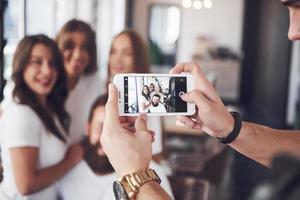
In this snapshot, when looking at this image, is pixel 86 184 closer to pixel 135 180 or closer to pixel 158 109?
pixel 158 109

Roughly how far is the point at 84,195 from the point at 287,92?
373cm

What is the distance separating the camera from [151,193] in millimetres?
604

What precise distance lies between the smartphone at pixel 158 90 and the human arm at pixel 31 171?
Answer: 0.46m

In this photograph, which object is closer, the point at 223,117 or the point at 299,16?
the point at 299,16

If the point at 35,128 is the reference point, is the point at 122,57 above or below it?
above

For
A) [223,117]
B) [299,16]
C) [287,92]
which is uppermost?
[299,16]

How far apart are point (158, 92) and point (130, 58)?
0.50 metres

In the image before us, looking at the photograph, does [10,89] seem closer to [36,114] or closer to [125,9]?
[36,114]

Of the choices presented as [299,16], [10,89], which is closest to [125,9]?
[10,89]

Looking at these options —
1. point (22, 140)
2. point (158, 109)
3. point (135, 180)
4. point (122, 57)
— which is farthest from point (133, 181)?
point (122, 57)

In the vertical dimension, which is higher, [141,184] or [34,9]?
[34,9]

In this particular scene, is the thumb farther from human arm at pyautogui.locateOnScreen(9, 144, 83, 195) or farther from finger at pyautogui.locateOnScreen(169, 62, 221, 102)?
human arm at pyautogui.locateOnScreen(9, 144, 83, 195)

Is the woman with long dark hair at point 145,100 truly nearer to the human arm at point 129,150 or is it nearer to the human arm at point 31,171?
the human arm at point 129,150

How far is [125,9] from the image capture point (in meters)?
2.52
